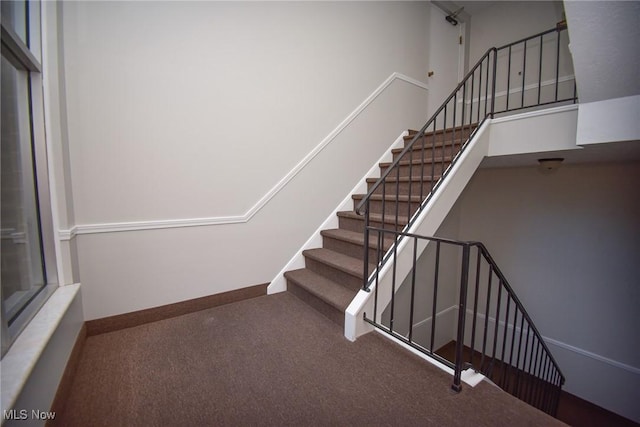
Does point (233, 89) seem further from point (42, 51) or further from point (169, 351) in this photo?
point (169, 351)

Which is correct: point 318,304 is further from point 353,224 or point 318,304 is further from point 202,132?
point 202,132

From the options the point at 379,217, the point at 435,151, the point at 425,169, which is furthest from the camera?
the point at 435,151

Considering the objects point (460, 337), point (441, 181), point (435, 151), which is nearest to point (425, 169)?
point (435, 151)

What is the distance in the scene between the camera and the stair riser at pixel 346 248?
237cm

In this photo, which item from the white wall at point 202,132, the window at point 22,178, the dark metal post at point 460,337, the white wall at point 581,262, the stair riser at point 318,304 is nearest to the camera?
the window at point 22,178

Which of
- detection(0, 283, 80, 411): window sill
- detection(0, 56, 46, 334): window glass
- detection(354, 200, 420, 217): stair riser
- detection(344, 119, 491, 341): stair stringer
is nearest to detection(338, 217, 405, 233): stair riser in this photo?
detection(354, 200, 420, 217): stair riser

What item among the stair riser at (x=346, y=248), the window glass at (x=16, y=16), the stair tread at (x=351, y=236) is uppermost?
the window glass at (x=16, y=16)

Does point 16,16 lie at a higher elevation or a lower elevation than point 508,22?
lower

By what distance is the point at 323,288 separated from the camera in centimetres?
237

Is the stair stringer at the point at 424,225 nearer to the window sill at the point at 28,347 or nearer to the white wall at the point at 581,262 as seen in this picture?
the window sill at the point at 28,347

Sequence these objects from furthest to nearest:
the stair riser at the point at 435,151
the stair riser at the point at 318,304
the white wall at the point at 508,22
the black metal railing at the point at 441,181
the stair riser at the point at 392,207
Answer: the white wall at the point at 508,22 → the stair riser at the point at 435,151 → the stair riser at the point at 392,207 → the stair riser at the point at 318,304 → the black metal railing at the point at 441,181

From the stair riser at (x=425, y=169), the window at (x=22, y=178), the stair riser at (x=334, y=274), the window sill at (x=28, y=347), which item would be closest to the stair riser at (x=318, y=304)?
the stair riser at (x=334, y=274)

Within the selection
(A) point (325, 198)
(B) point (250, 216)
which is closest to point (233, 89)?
(B) point (250, 216)

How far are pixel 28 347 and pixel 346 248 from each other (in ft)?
6.97
